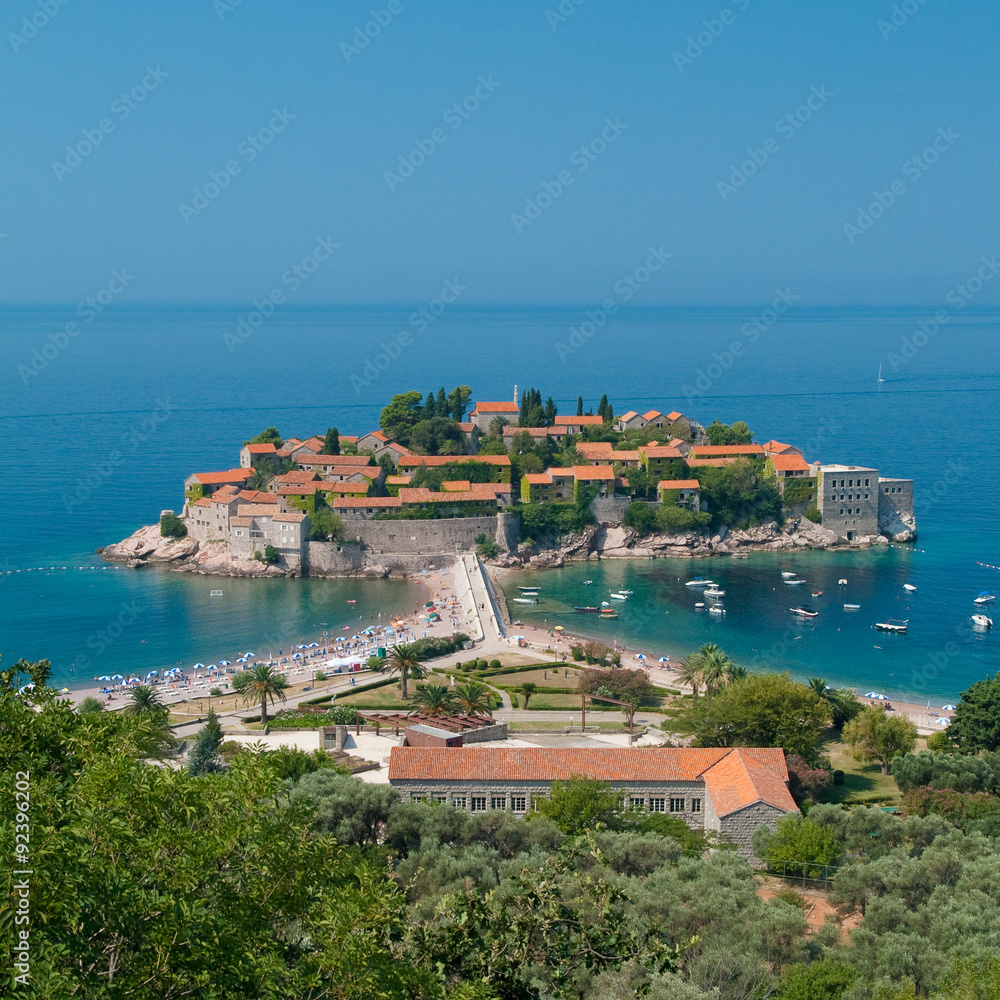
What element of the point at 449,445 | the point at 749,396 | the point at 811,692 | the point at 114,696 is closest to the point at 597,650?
the point at 811,692

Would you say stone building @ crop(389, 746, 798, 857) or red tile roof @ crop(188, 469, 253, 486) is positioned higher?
red tile roof @ crop(188, 469, 253, 486)

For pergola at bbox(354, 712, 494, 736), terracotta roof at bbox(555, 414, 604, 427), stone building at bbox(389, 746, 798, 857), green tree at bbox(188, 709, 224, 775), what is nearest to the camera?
stone building at bbox(389, 746, 798, 857)

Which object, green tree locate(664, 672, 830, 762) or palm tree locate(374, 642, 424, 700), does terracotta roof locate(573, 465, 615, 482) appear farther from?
green tree locate(664, 672, 830, 762)

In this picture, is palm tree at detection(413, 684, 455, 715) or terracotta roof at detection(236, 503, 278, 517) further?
terracotta roof at detection(236, 503, 278, 517)

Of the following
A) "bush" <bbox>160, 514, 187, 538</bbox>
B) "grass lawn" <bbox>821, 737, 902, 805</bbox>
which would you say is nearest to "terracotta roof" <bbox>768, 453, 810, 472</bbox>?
"bush" <bbox>160, 514, 187, 538</bbox>

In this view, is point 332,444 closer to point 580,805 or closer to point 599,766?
point 599,766

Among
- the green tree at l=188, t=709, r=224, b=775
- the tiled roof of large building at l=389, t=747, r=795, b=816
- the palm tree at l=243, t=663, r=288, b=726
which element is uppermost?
the palm tree at l=243, t=663, r=288, b=726

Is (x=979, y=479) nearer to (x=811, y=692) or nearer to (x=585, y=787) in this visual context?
(x=811, y=692)
